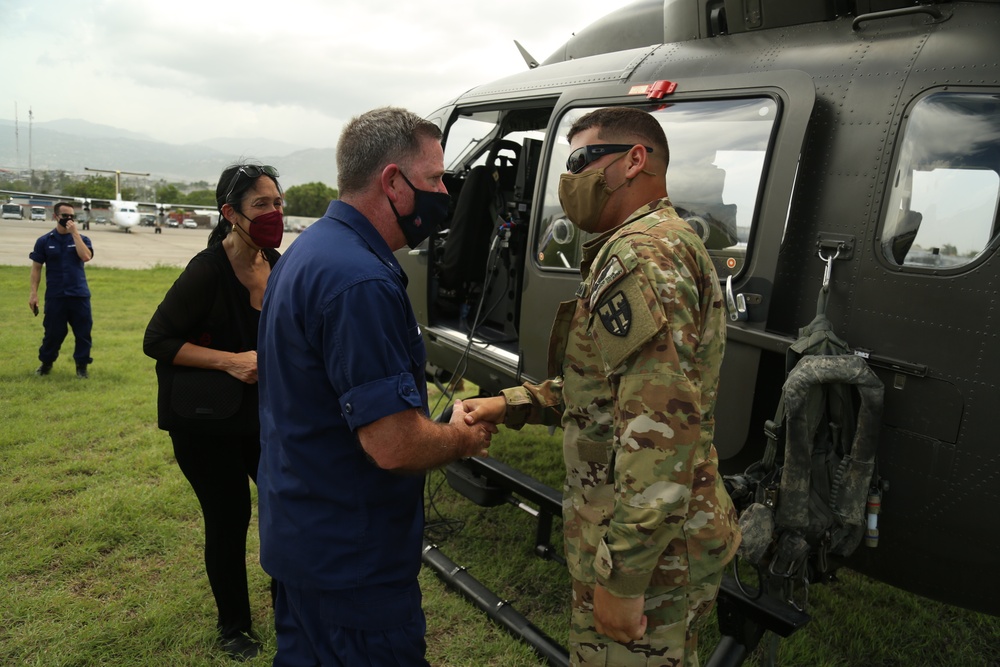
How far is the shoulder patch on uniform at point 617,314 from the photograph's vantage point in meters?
1.59

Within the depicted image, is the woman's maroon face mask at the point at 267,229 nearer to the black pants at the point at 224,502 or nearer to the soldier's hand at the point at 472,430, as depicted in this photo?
the black pants at the point at 224,502

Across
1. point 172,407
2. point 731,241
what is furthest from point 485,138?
point 172,407

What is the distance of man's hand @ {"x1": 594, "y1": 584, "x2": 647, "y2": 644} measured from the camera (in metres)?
1.58

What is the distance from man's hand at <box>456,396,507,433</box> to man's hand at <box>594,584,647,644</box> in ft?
2.16

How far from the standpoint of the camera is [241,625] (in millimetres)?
3008

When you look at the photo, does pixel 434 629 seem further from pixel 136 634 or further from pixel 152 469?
pixel 152 469

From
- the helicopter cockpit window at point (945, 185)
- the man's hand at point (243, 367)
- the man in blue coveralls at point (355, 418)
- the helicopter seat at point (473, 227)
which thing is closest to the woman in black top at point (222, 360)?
the man's hand at point (243, 367)

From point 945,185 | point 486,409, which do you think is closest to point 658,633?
point 486,409

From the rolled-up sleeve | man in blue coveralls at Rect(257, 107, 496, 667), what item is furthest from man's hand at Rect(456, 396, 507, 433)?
the rolled-up sleeve

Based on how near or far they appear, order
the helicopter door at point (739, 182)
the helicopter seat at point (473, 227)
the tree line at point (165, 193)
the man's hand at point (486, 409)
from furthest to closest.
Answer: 1. the tree line at point (165, 193)
2. the helicopter seat at point (473, 227)
3. the helicopter door at point (739, 182)
4. the man's hand at point (486, 409)

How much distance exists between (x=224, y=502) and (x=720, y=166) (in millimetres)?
2569

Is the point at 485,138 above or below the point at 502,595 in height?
above

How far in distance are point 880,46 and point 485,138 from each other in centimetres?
303

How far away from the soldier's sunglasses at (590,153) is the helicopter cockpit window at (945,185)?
1079 mm
